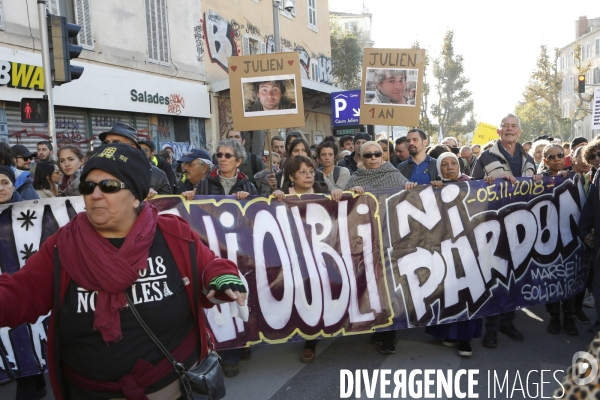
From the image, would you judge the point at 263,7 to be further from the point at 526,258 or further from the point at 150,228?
the point at 150,228

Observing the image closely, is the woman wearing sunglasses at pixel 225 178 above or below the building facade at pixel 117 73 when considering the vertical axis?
below

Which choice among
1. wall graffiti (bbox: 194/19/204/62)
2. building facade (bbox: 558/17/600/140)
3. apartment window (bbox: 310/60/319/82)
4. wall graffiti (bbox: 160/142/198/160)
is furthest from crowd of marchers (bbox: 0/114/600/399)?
building facade (bbox: 558/17/600/140)

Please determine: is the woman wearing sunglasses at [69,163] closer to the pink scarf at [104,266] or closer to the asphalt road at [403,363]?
the asphalt road at [403,363]

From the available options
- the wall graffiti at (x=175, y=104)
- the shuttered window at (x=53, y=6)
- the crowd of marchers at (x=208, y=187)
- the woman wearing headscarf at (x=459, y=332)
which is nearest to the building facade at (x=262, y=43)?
the wall graffiti at (x=175, y=104)

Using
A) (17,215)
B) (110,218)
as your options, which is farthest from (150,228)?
(17,215)

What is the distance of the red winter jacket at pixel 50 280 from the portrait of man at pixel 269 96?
3806 millimetres

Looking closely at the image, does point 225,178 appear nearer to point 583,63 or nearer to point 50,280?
point 50,280

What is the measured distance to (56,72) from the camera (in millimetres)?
7008

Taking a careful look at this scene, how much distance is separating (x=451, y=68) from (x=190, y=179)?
42.0 m

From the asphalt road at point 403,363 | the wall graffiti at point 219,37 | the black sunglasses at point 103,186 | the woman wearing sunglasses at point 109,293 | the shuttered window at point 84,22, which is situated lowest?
the asphalt road at point 403,363

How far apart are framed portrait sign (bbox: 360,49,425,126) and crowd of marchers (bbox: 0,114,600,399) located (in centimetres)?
44

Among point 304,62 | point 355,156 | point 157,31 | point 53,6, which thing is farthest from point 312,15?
point 355,156

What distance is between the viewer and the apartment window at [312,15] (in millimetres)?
25125

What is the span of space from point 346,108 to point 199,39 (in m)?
5.24
